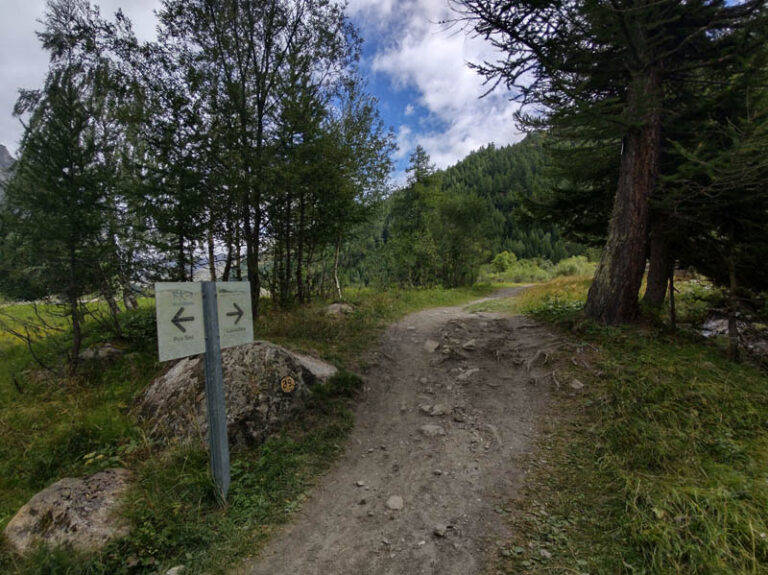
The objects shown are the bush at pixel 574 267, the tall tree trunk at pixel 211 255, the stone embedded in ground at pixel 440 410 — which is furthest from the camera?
the bush at pixel 574 267

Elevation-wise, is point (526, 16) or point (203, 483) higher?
point (526, 16)

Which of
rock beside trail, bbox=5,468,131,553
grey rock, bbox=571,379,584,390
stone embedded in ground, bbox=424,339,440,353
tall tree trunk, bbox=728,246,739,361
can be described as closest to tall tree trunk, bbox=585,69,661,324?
tall tree trunk, bbox=728,246,739,361

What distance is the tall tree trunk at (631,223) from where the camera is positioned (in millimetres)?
6621

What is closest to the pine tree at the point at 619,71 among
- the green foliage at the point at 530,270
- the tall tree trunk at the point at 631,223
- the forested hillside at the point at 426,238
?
the tall tree trunk at the point at 631,223

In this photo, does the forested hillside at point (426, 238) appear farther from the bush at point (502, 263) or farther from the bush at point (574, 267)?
the bush at point (502, 263)

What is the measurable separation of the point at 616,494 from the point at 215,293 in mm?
4304

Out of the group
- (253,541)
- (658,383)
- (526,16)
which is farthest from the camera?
(526,16)

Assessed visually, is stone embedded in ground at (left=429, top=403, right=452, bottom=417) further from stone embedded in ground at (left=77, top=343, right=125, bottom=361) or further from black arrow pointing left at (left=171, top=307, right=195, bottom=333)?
stone embedded in ground at (left=77, top=343, right=125, bottom=361)

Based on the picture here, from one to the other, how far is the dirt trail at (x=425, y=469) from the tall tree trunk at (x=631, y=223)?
164 centimetres

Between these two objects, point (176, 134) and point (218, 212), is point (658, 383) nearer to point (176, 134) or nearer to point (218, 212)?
point (218, 212)

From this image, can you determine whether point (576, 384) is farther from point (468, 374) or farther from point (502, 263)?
point (502, 263)

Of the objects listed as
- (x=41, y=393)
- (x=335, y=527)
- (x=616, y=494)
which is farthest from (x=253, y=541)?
(x=41, y=393)

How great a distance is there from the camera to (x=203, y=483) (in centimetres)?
327

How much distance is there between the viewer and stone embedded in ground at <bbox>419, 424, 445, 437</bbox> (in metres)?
4.41
